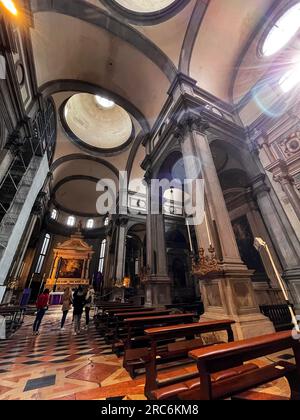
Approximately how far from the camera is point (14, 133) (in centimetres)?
631

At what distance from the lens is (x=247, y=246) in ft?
28.5

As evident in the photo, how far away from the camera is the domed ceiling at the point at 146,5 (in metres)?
7.48

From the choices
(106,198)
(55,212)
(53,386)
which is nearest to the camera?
(53,386)

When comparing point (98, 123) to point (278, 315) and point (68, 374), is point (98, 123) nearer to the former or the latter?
point (68, 374)

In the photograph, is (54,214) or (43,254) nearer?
(43,254)

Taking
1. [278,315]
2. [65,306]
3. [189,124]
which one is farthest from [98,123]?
[278,315]

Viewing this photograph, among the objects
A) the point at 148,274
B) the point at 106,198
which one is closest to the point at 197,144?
the point at 148,274

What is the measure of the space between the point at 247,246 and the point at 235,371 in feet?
25.9

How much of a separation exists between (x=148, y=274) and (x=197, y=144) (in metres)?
5.10

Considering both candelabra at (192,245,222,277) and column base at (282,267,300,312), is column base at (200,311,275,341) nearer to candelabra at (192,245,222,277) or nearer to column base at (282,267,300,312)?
→ candelabra at (192,245,222,277)

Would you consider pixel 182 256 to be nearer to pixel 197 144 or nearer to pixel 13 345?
pixel 197 144

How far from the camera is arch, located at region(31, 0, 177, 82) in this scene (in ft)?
21.8

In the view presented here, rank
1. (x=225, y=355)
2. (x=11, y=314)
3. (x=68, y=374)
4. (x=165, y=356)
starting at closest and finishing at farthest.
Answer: (x=225, y=355) → (x=165, y=356) → (x=68, y=374) → (x=11, y=314)
